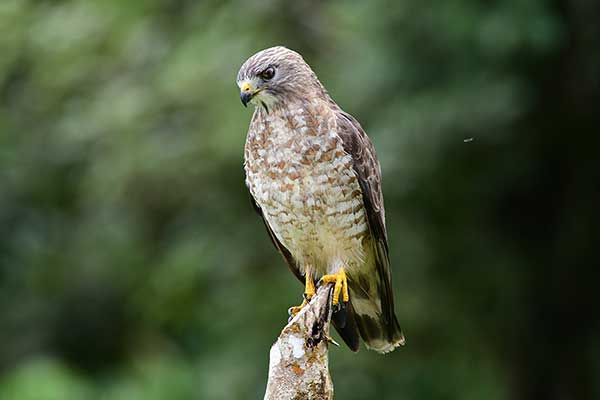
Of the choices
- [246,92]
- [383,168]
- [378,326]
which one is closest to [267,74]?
[246,92]

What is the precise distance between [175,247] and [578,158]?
3.01 m

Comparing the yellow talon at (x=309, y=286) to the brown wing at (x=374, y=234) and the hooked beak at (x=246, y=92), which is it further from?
the hooked beak at (x=246, y=92)

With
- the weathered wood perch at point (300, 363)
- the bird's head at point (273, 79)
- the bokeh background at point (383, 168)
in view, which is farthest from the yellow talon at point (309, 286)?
the bokeh background at point (383, 168)

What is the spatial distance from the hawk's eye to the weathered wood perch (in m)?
1.13

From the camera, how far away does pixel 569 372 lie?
7121 millimetres

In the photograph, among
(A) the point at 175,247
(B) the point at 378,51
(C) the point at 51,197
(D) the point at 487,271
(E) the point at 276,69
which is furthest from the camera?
(C) the point at 51,197

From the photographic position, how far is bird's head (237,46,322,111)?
3838mm

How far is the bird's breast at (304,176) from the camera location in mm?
3902

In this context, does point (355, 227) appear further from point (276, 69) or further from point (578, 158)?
point (578, 158)

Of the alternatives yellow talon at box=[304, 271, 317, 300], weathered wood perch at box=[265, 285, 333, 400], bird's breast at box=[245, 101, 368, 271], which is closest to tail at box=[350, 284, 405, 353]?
yellow talon at box=[304, 271, 317, 300]

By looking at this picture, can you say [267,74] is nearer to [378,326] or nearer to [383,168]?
[378,326]

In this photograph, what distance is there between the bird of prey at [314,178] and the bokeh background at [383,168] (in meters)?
2.25

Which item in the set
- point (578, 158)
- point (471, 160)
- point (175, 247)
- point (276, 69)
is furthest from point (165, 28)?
point (276, 69)

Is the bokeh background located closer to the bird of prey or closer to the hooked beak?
the bird of prey
